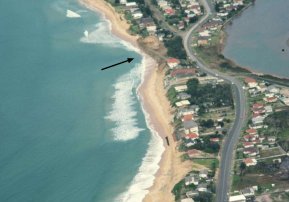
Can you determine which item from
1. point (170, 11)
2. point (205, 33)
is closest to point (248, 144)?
point (205, 33)

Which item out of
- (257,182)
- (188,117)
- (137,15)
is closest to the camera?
(257,182)

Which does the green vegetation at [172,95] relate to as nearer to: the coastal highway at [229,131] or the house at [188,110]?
the house at [188,110]

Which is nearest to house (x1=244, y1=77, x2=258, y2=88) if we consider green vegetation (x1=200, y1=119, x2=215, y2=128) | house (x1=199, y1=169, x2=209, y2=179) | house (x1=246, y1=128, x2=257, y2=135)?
green vegetation (x1=200, y1=119, x2=215, y2=128)

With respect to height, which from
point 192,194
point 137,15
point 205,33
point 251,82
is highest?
point 137,15

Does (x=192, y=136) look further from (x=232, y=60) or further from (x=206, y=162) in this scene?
(x=232, y=60)

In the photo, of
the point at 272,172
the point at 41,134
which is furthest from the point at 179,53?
the point at 272,172

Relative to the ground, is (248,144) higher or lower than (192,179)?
higher

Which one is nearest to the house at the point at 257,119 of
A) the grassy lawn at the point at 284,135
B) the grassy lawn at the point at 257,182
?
the grassy lawn at the point at 284,135
